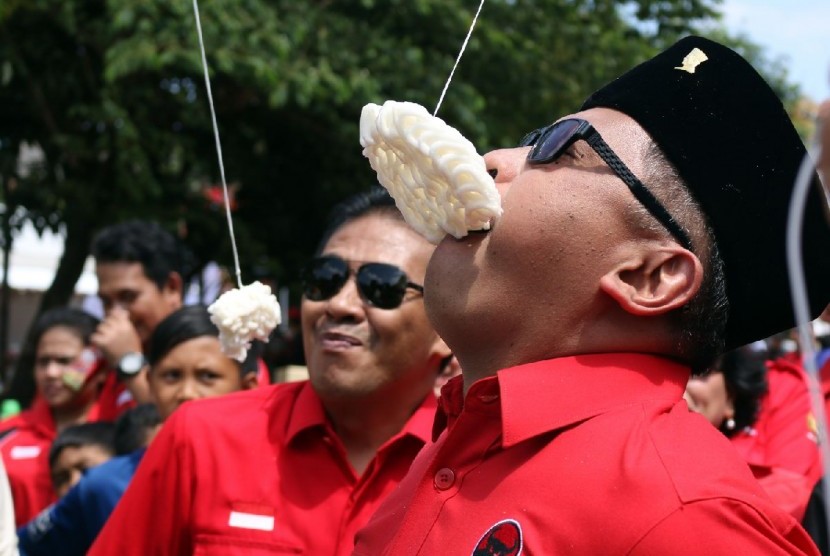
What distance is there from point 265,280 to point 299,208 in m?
1.27

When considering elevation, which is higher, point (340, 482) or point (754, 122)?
point (754, 122)

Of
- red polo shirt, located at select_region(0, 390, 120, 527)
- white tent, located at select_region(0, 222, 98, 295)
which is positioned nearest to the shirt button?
red polo shirt, located at select_region(0, 390, 120, 527)

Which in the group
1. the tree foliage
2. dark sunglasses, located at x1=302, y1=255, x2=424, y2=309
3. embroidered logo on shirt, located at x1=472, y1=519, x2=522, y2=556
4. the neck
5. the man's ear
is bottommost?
embroidered logo on shirt, located at x1=472, y1=519, x2=522, y2=556

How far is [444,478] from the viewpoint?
1.83 meters

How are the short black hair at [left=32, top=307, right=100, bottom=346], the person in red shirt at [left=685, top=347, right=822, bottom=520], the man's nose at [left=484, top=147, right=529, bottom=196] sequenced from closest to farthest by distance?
the man's nose at [left=484, top=147, right=529, bottom=196] < the person in red shirt at [left=685, top=347, right=822, bottom=520] < the short black hair at [left=32, top=307, right=100, bottom=346]

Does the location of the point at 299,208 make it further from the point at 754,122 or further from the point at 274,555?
the point at 754,122

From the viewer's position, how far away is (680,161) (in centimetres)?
183

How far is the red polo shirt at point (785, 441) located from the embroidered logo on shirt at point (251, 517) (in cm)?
190

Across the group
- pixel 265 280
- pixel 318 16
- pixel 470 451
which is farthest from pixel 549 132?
pixel 265 280

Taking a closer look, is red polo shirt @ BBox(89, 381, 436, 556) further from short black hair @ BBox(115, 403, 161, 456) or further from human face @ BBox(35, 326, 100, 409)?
human face @ BBox(35, 326, 100, 409)

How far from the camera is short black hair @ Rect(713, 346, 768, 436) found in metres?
5.08

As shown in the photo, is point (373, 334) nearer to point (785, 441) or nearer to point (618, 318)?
point (618, 318)

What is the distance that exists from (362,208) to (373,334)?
1.31 ft

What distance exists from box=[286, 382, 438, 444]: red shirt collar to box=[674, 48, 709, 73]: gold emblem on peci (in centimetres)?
129
